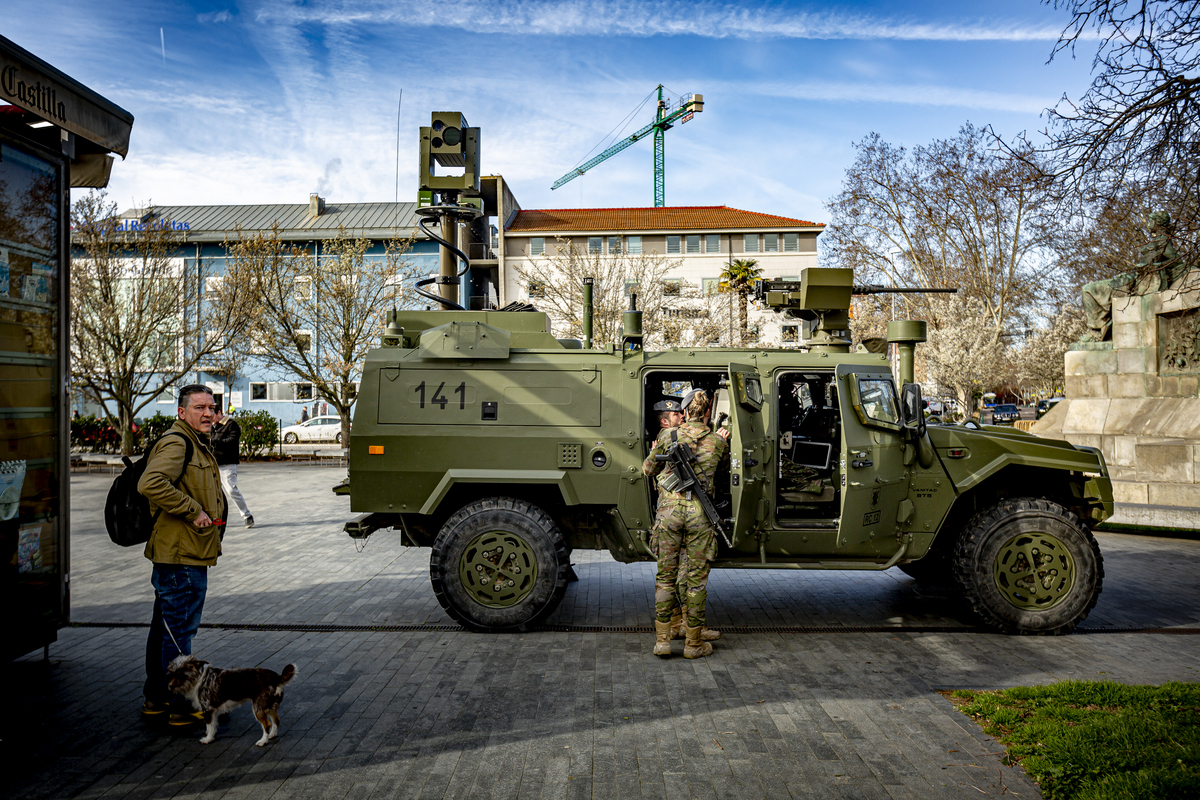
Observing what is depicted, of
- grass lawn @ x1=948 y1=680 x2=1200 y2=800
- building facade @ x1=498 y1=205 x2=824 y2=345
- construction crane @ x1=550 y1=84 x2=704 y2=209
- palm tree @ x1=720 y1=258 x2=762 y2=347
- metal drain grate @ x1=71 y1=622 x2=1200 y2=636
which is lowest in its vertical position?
metal drain grate @ x1=71 y1=622 x2=1200 y2=636

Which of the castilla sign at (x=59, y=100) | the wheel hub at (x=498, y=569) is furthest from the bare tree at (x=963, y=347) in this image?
the castilla sign at (x=59, y=100)

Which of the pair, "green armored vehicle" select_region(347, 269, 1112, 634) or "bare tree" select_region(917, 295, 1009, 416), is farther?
"bare tree" select_region(917, 295, 1009, 416)

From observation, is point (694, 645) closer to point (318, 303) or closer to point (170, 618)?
point (170, 618)

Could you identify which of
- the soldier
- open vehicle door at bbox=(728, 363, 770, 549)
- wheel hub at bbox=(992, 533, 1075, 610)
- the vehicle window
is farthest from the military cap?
wheel hub at bbox=(992, 533, 1075, 610)

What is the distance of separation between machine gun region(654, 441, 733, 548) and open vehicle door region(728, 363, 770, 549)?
0.28 meters

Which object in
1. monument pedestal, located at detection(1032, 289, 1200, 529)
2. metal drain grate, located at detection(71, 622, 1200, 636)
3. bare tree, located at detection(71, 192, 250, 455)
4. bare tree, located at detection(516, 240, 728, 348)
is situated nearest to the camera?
metal drain grate, located at detection(71, 622, 1200, 636)

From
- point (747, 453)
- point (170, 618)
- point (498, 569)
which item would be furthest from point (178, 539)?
point (747, 453)

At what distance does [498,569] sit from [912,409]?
3741mm

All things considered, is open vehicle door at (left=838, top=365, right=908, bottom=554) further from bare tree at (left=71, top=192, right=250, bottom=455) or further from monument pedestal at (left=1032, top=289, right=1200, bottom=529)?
bare tree at (left=71, top=192, right=250, bottom=455)

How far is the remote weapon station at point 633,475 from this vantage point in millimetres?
6094

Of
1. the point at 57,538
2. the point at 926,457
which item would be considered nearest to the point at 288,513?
the point at 57,538

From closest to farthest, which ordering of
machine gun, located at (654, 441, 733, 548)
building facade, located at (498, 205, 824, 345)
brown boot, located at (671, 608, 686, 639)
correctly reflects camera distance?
machine gun, located at (654, 441, 733, 548) → brown boot, located at (671, 608, 686, 639) → building facade, located at (498, 205, 824, 345)

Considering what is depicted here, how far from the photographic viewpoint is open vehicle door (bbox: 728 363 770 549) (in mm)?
5762

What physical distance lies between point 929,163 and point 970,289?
6132mm
